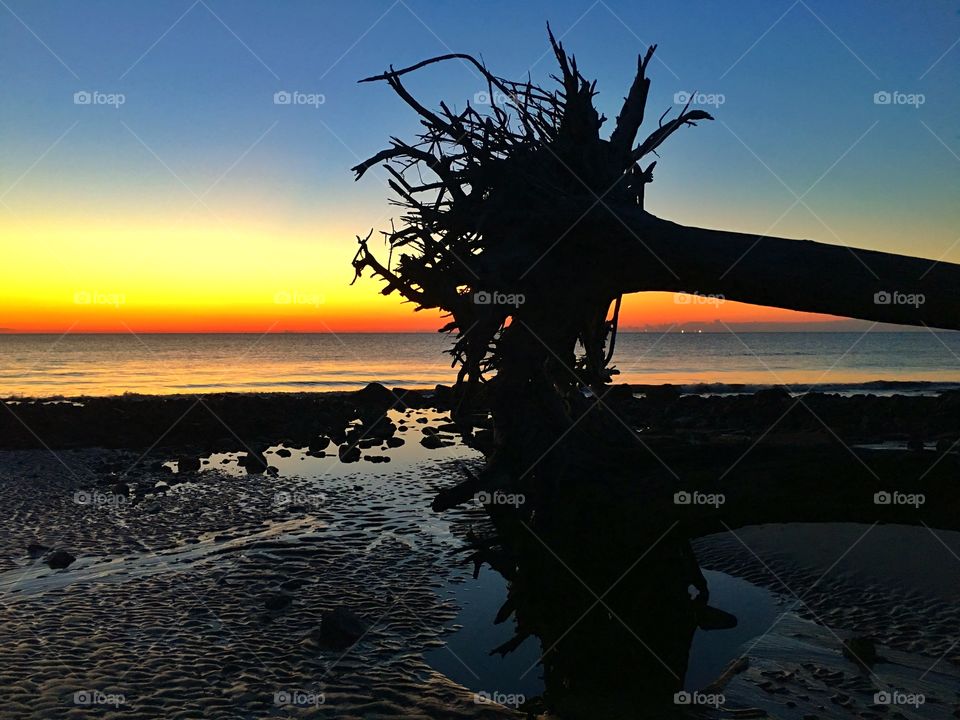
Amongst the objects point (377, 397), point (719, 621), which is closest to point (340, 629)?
point (719, 621)

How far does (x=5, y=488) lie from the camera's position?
15367 mm

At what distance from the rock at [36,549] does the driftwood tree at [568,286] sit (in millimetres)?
7273

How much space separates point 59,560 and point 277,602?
3.82 meters

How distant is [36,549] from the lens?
1053 centimetres

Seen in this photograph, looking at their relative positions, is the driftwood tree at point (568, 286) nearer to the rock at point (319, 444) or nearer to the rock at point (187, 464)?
the rock at point (187, 464)

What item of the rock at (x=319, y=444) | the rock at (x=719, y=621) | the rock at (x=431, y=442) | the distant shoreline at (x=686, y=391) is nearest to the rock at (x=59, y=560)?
the rock at (x=719, y=621)

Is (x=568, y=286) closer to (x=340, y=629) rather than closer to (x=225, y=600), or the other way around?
(x=340, y=629)

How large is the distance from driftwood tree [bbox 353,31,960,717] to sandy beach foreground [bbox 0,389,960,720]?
0.71m

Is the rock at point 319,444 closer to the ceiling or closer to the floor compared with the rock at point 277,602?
closer to the ceiling

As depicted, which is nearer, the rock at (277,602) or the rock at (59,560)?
the rock at (277,602)

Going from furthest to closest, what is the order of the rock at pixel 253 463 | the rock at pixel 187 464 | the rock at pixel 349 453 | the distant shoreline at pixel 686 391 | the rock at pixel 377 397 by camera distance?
the distant shoreline at pixel 686 391
the rock at pixel 377 397
the rock at pixel 349 453
the rock at pixel 253 463
the rock at pixel 187 464

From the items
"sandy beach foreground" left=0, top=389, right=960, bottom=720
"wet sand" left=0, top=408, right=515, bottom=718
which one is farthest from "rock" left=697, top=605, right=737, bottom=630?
"wet sand" left=0, top=408, right=515, bottom=718

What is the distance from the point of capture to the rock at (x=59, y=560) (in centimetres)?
983

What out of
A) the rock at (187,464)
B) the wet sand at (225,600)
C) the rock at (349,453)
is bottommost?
the wet sand at (225,600)
